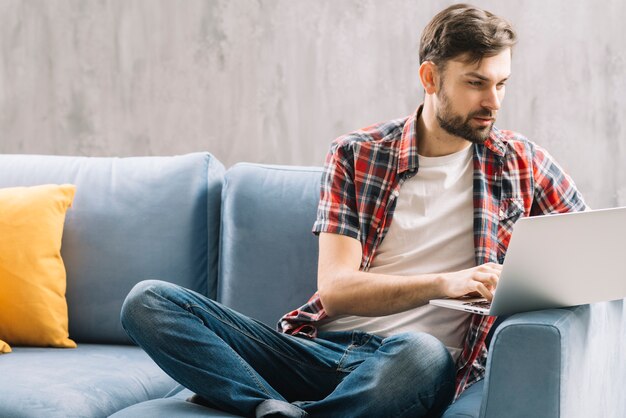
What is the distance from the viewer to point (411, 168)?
6.40 ft

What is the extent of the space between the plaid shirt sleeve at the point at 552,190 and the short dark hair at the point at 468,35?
0.27 m

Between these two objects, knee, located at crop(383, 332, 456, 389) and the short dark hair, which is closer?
knee, located at crop(383, 332, 456, 389)

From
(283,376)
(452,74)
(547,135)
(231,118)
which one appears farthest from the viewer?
(231,118)

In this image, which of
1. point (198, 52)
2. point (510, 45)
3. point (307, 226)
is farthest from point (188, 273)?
point (510, 45)

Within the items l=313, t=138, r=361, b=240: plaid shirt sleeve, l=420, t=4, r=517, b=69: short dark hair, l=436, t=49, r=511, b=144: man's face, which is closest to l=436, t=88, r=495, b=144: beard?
l=436, t=49, r=511, b=144: man's face

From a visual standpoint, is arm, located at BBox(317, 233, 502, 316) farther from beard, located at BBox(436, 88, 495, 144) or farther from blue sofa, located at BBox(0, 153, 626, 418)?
beard, located at BBox(436, 88, 495, 144)

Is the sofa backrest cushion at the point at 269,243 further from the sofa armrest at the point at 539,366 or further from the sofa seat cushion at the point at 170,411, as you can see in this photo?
the sofa armrest at the point at 539,366

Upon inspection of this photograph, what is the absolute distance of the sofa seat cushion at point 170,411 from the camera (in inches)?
62.7

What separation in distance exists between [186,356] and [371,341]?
39cm

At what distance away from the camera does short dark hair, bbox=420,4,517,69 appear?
74.2 inches

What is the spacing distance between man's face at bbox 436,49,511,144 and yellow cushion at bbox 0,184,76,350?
1039 millimetres

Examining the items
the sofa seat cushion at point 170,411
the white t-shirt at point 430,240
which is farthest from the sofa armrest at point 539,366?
the sofa seat cushion at point 170,411

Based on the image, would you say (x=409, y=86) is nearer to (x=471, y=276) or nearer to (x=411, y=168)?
(x=411, y=168)

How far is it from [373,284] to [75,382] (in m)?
0.66
